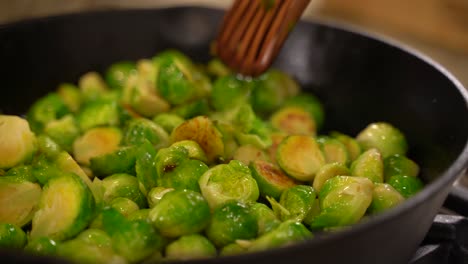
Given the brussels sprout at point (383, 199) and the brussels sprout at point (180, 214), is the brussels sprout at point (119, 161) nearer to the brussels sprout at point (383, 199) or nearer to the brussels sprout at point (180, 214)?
the brussels sprout at point (180, 214)

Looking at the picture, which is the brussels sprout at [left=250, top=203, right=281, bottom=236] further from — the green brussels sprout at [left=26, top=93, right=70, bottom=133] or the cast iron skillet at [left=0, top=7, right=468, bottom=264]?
the green brussels sprout at [left=26, top=93, right=70, bottom=133]

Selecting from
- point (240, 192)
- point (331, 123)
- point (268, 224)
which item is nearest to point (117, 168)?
point (240, 192)

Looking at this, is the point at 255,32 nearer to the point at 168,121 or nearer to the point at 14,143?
the point at 168,121

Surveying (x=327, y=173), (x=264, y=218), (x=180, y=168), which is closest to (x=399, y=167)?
(x=327, y=173)

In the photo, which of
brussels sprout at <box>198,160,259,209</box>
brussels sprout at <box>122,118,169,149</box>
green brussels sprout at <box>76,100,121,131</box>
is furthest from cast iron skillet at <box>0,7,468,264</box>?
brussels sprout at <box>122,118,169,149</box>

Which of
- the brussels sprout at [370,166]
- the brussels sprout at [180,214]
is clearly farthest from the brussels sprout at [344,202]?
the brussels sprout at [180,214]

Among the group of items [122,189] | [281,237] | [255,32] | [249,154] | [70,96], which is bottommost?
[70,96]
